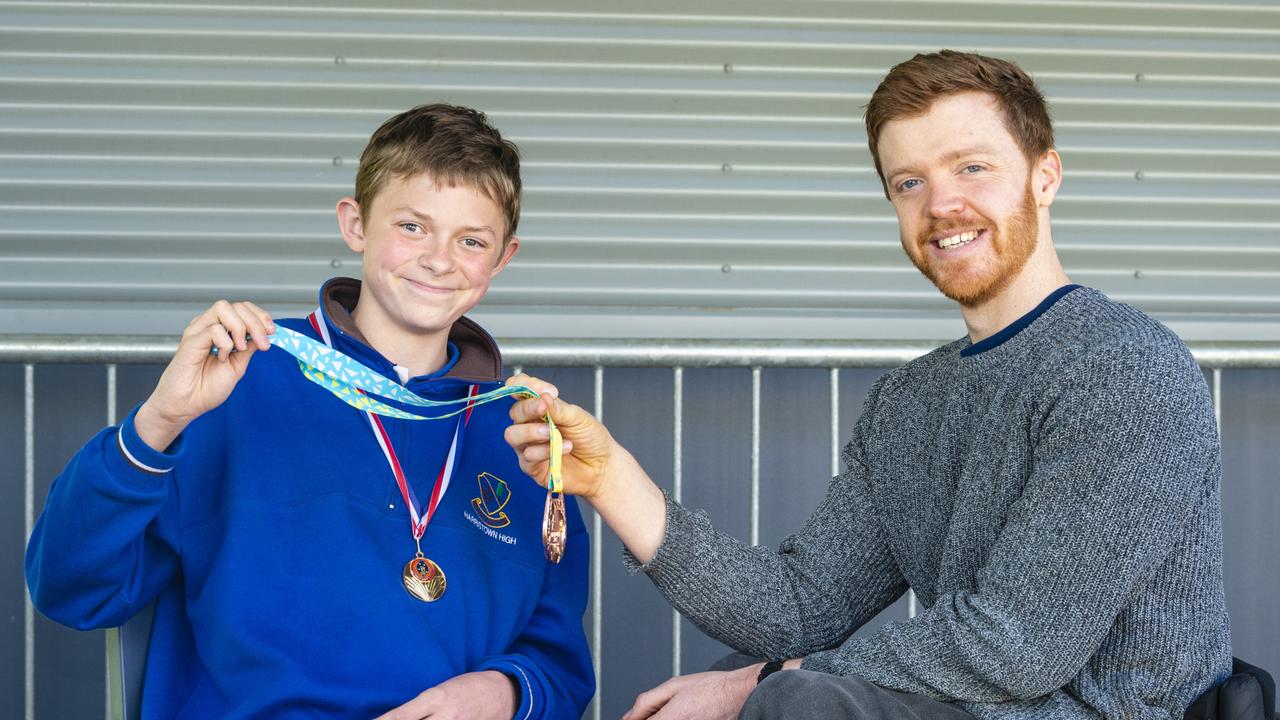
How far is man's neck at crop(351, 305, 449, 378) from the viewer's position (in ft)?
8.13

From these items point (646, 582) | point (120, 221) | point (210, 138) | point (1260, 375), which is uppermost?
point (210, 138)

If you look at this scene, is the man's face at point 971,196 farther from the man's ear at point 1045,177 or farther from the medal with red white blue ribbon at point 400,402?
the medal with red white blue ribbon at point 400,402

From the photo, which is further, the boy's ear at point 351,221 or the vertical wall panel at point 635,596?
the vertical wall panel at point 635,596

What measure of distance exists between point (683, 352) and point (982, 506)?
4.77 ft

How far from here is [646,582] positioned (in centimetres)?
401

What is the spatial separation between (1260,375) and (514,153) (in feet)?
8.72

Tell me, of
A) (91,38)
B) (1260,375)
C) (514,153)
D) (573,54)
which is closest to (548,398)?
(514,153)

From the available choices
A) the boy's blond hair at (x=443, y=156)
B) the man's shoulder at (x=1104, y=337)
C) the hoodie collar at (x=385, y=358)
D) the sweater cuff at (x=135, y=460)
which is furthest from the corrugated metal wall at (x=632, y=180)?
the sweater cuff at (x=135, y=460)

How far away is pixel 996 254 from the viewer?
231cm

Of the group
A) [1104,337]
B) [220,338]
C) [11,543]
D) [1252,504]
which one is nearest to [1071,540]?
[1104,337]

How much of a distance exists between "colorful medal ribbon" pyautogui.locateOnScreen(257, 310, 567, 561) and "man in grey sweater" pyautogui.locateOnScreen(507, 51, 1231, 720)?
9cm

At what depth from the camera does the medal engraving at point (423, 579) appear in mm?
2305

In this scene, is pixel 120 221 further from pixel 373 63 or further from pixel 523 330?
pixel 523 330

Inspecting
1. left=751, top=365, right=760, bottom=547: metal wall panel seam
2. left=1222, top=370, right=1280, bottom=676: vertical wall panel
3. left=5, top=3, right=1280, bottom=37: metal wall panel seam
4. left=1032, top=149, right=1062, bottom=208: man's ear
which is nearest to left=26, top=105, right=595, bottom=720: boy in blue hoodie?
left=1032, top=149, right=1062, bottom=208: man's ear
